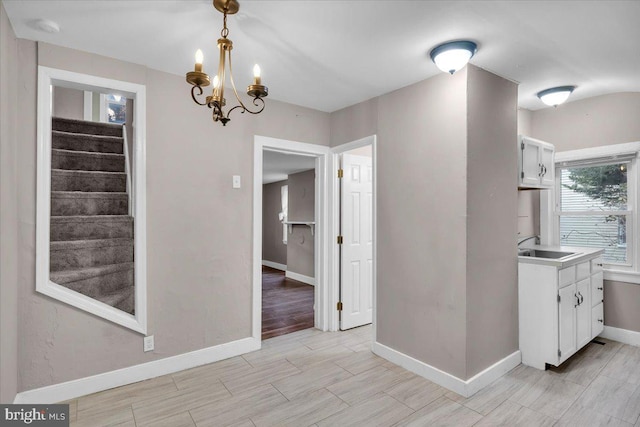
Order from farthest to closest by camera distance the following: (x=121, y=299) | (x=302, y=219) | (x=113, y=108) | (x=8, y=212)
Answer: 1. (x=302, y=219)
2. (x=113, y=108)
3. (x=121, y=299)
4. (x=8, y=212)

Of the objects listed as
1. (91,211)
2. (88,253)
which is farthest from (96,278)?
(91,211)

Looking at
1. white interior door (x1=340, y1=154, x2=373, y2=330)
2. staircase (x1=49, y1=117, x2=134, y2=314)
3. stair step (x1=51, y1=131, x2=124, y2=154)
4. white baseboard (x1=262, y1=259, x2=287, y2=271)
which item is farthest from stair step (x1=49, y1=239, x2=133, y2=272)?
white baseboard (x1=262, y1=259, x2=287, y2=271)

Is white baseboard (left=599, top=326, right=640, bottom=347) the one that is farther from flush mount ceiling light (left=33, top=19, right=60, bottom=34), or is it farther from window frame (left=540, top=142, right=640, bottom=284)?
flush mount ceiling light (left=33, top=19, right=60, bottom=34)

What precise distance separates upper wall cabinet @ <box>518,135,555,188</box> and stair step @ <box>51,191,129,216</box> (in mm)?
3829

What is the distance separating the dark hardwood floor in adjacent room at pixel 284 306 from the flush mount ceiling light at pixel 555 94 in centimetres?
335

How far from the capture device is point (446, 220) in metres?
2.58

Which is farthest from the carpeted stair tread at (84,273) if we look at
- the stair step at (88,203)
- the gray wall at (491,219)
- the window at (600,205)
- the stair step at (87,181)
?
the window at (600,205)

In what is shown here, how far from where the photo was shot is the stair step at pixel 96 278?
101 inches

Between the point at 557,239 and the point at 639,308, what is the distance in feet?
3.05

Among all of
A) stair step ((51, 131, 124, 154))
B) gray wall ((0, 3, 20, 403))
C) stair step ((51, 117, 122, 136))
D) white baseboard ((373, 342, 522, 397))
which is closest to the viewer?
gray wall ((0, 3, 20, 403))

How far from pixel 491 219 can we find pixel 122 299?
3.08 metres

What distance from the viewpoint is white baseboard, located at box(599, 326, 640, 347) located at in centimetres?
323

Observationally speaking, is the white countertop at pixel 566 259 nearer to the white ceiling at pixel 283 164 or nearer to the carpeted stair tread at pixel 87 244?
the white ceiling at pixel 283 164

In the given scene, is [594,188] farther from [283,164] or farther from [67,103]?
[67,103]
